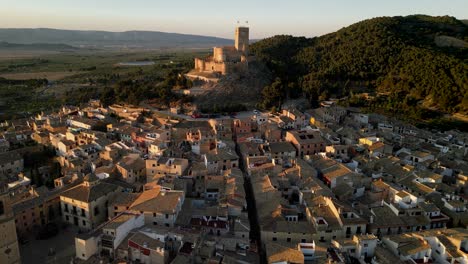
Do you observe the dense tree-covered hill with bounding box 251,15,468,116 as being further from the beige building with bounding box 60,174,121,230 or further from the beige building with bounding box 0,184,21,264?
the beige building with bounding box 0,184,21,264

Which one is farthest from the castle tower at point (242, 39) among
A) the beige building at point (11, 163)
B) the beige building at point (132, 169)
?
the beige building at point (11, 163)

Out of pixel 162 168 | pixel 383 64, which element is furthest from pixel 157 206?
pixel 383 64

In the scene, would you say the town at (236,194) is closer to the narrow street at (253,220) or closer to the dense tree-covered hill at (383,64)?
the narrow street at (253,220)

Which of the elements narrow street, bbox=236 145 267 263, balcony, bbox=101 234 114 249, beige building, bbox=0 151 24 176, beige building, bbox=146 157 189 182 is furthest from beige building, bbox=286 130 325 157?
beige building, bbox=0 151 24 176

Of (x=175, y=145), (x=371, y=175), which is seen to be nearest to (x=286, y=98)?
(x=175, y=145)

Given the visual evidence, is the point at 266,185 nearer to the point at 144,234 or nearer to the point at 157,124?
the point at 144,234

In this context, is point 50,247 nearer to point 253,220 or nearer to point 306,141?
point 253,220
